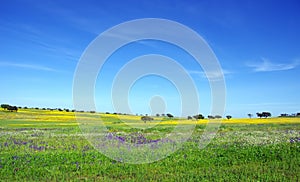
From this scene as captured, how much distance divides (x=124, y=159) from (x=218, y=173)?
16.0 ft

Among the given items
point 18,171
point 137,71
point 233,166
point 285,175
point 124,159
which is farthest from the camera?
point 137,71

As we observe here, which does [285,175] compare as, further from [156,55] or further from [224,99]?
[156,55]

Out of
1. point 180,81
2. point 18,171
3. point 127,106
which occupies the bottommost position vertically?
point 18,171

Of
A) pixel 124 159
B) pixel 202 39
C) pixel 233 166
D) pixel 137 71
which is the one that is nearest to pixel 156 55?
pixel 137 71

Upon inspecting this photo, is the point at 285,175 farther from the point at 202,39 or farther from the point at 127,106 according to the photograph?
the point at 127,106

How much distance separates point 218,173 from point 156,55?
967cm

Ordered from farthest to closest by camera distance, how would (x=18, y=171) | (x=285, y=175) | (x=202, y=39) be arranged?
(x=202, y=39) → (x=18, y=171) → (x=285, y=175)

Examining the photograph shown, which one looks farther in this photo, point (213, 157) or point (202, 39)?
point (202, 39)

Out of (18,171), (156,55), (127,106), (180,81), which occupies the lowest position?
(18,171)

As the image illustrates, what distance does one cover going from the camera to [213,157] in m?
13.4

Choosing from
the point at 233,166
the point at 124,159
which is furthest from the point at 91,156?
the point at 233,166

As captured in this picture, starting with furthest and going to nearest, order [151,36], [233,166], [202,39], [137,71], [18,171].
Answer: [137,71] < [151,36] < [202,39] < [233,166] < [18,171]

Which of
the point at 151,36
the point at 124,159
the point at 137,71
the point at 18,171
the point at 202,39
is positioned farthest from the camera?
the point at 137,71

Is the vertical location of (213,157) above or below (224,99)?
below
